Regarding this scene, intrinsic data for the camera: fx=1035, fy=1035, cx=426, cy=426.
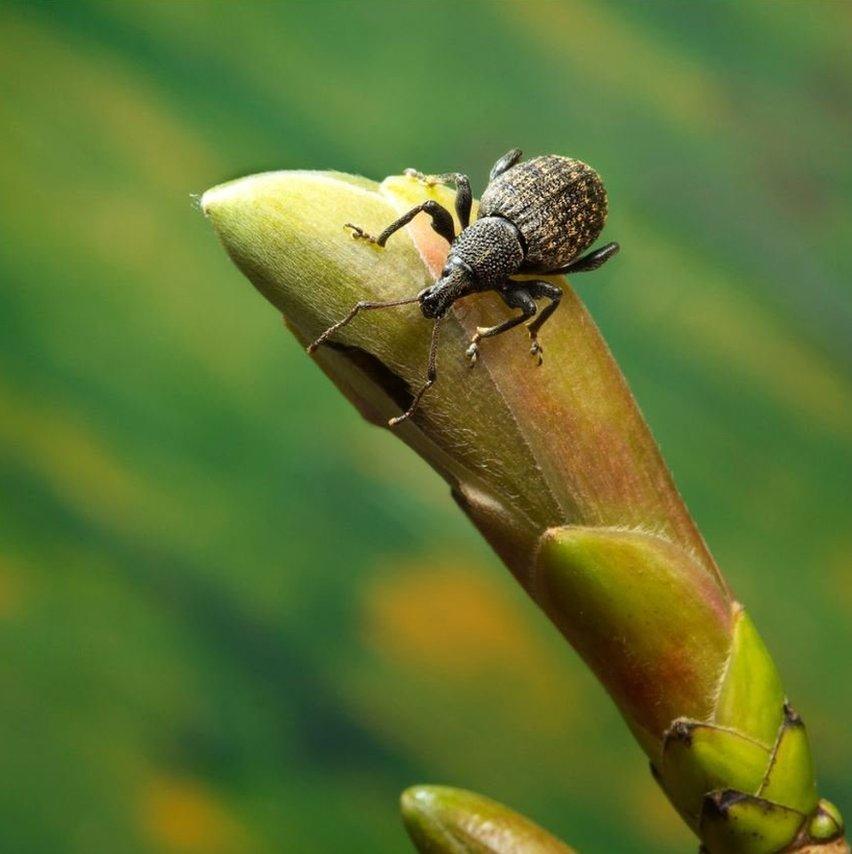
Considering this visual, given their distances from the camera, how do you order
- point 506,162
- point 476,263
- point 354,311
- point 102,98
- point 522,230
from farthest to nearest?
1. point 102,98
2. point 506,162
3. point 522,230
4. point 476,263
5. point 354,311

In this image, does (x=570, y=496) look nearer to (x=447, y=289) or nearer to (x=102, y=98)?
(x=447, y=289)

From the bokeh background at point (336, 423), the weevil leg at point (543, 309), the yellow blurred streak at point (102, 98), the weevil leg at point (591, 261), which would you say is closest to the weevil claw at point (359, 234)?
the weevil leg at point (543, 309)

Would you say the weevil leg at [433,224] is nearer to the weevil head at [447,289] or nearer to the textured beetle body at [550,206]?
the weevil head at [447,289]

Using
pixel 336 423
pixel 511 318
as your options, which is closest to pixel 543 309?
pixel 511 318

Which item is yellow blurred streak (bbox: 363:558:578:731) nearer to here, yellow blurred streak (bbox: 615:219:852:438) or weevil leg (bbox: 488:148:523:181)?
yellow blurred streak (bbox: 615:219:852:438)

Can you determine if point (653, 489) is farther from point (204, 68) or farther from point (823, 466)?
point (204, 68)

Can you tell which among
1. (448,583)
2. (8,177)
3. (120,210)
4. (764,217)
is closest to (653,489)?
(448,583)
